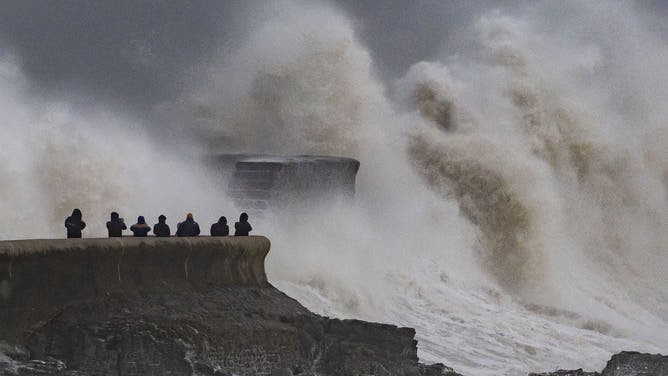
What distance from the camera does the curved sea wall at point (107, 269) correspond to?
10156 mm

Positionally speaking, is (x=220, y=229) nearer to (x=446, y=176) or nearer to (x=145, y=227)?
(x=145, y=227)

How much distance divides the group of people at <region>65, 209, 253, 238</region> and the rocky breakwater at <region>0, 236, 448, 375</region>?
0.92 ft

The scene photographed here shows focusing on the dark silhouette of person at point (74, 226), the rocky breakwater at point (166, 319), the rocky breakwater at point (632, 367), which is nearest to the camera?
the rocky breakwater at point (166, 319)

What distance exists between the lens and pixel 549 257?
22.4 metres

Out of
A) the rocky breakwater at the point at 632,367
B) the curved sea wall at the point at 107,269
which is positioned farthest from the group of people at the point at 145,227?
the rocky breakwater at the point at 632,367

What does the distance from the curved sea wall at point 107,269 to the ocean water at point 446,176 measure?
3037 millimetres

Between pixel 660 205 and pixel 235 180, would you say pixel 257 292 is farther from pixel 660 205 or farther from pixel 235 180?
pixel 660 205

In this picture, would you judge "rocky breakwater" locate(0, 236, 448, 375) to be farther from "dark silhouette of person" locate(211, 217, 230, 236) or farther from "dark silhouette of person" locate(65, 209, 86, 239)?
"dark silhouette of person" locate(65, 209, 86, 239)

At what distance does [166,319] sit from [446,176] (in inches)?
452

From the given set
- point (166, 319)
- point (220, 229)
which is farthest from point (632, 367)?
point (166, 319)

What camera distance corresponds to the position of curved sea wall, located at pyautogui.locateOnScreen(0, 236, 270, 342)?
10156 mm

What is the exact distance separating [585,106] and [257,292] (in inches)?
574

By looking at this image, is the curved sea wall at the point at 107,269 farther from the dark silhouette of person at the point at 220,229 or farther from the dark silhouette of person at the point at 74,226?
the dark silhouette of person at the point at 74,226

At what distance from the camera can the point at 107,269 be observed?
11016 millimetres
